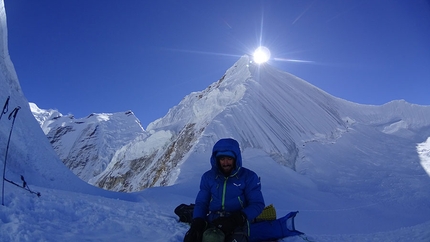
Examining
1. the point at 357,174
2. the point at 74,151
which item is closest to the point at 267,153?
the point at 357,174

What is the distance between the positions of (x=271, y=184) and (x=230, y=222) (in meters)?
9.14

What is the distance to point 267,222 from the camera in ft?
14.3

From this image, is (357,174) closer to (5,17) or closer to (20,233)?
(20,233)

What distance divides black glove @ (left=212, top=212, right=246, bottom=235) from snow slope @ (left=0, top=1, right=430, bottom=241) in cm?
138

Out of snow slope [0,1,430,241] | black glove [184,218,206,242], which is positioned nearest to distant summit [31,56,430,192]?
snow slope [0,1,430,241]

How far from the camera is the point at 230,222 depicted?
314 cm

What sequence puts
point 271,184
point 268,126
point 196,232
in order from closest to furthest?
point 196,232, point 271,184, point 268,126

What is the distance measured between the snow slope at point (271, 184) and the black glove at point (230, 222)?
4.52 feet

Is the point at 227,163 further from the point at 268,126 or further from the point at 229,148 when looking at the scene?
the point at 268,126

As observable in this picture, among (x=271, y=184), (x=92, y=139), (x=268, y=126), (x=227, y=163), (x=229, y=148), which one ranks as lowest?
(x=227, y=163)

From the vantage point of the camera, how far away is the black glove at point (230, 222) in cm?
310

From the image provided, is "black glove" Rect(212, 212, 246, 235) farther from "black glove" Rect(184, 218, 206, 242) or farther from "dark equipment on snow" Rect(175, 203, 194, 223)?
"dark equipment on snow" Rect(175, 203, 194, 223)

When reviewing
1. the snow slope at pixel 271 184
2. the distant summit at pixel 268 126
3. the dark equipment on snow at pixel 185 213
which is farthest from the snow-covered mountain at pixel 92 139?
the dark equipment on snow at pixel 185 213

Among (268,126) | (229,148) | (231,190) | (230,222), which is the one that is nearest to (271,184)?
(268,126)
